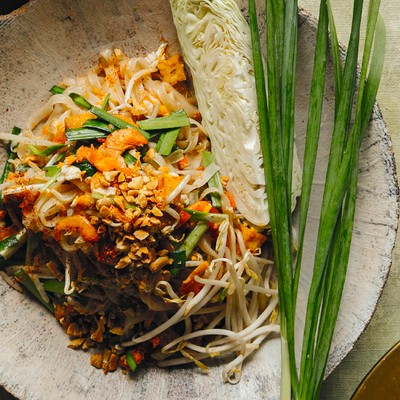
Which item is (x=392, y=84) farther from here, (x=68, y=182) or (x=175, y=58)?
(x=68, y=182)

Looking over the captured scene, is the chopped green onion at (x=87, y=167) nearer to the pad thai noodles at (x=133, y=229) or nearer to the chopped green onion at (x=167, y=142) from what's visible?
the pad thai noodles at (x=133, y=229)

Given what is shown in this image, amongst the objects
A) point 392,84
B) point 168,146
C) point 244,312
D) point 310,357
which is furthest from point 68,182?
point 392,84

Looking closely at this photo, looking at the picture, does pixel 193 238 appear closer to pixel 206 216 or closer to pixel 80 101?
pixel 206 216

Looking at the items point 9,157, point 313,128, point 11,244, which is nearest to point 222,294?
point 313,128

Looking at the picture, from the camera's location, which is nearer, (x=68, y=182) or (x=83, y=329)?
(x=68, y=182)

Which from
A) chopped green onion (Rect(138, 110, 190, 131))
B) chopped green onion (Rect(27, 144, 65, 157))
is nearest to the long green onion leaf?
chopped green onion (Rect(138, 110, 190, 131))

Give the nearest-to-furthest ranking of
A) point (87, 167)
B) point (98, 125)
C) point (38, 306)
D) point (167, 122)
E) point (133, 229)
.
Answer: point (133, 229) < point (87, 167) < point (98, 125) < point (167, 122) < point (38, 306)

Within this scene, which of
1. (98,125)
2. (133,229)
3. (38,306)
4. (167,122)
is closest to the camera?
(133,229)
